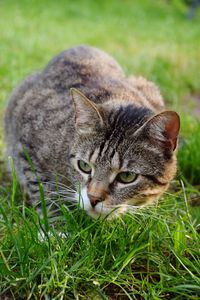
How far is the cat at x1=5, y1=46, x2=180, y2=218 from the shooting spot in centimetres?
250

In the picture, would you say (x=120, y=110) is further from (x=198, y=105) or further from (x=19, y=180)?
(x=198, y=105)

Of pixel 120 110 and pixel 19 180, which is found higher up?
pixel 120 110

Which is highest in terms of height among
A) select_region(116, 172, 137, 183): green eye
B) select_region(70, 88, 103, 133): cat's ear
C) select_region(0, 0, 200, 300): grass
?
select_region(70, 88, 103, 133): cat's ear

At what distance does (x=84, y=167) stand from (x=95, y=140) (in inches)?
6.2

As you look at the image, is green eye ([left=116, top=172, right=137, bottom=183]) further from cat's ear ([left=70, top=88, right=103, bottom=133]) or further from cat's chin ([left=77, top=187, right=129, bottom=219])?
cat's ear ([left=70, top=88, right=103, bottom=133])

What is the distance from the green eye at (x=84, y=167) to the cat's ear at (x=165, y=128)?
1.19 ft

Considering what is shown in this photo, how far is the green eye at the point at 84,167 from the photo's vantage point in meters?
2.63

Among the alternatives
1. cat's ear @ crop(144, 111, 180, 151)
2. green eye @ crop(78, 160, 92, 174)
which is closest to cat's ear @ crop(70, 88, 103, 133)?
green eye @ crop(78, 160, 92, 174)

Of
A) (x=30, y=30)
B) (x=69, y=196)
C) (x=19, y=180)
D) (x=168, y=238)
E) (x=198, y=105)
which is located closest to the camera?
(x=168, y=238)

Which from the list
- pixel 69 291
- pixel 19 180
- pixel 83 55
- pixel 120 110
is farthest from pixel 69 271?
pixel 83 55

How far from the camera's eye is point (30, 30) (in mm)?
9195

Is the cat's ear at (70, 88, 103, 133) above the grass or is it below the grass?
above

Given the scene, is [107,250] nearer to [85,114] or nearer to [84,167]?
[84,167]

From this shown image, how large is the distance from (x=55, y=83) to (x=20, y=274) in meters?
1.80
